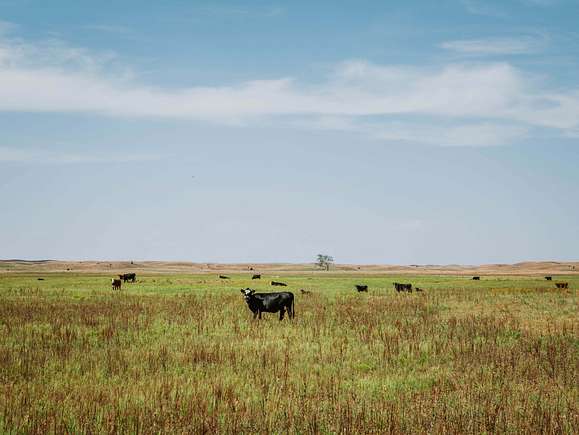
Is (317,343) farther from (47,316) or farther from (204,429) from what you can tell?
(47,316)

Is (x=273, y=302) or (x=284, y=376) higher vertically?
(x=273, y=302)

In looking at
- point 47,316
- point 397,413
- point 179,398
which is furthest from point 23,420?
point 47,316

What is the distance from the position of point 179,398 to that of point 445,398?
4.73 meters

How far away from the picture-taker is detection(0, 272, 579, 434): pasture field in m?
7.43

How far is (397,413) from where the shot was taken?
7812 mm

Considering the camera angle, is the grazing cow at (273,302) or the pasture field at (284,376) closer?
the pasture field at (284,376)

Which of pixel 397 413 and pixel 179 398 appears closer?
pixel 397 413

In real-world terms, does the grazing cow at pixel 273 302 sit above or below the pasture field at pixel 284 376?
above

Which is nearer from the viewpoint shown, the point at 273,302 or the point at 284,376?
the point at 284,376

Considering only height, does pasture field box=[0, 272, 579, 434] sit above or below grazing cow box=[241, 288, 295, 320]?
below

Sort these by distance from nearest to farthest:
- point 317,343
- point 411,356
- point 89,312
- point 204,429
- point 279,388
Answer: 1. point 204,429
2. point 279,388
3. point 411,356
4. point 317,343
5. point 89,312

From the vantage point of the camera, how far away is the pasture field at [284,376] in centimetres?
743

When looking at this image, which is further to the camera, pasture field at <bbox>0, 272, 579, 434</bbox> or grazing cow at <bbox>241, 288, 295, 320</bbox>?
grazing cow at <bbox>241, 288, 295, 320</bbox>

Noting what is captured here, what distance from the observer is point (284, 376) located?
1057 centimetres
